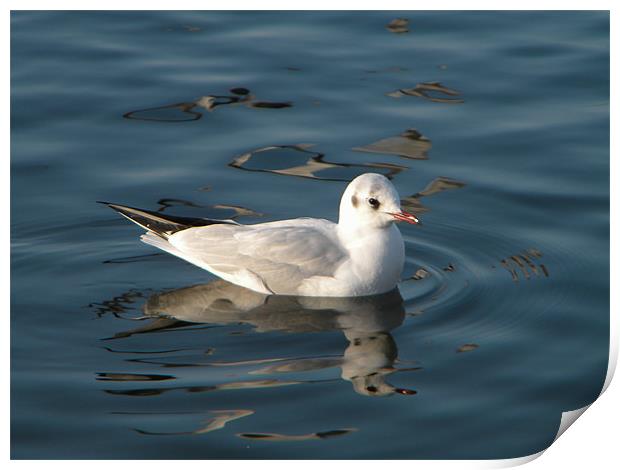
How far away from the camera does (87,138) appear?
12.9 metres

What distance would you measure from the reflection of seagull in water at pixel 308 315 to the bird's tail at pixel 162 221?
0.50 meters

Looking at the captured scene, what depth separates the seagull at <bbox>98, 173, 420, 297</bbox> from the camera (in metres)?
9.78

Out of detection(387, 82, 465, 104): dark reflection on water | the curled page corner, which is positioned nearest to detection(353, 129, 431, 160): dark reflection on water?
detection(387, 82, 465, 104): dark reflection on water

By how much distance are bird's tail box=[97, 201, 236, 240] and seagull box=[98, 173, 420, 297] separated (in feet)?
1.01

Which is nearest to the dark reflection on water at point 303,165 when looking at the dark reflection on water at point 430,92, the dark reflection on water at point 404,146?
the dark reflection on water at point 404,146

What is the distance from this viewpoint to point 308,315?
31.4 feet

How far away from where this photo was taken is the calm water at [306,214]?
321 inches

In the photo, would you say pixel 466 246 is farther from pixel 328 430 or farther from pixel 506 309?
pixel 328 430

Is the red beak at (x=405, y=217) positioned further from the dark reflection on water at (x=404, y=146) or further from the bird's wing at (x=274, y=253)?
the dark reflection on water at (x=404, y=146)

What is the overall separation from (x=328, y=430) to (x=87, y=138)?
5924mm

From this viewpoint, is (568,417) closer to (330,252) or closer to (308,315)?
(308,315)

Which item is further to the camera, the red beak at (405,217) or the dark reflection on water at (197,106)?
the dark reflection on water at (197,106)

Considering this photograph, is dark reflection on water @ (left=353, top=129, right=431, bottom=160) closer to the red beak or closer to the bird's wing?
the bird's wing

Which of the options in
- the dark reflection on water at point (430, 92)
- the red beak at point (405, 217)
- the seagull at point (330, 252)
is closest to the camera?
the red beak at point (405, 217)
